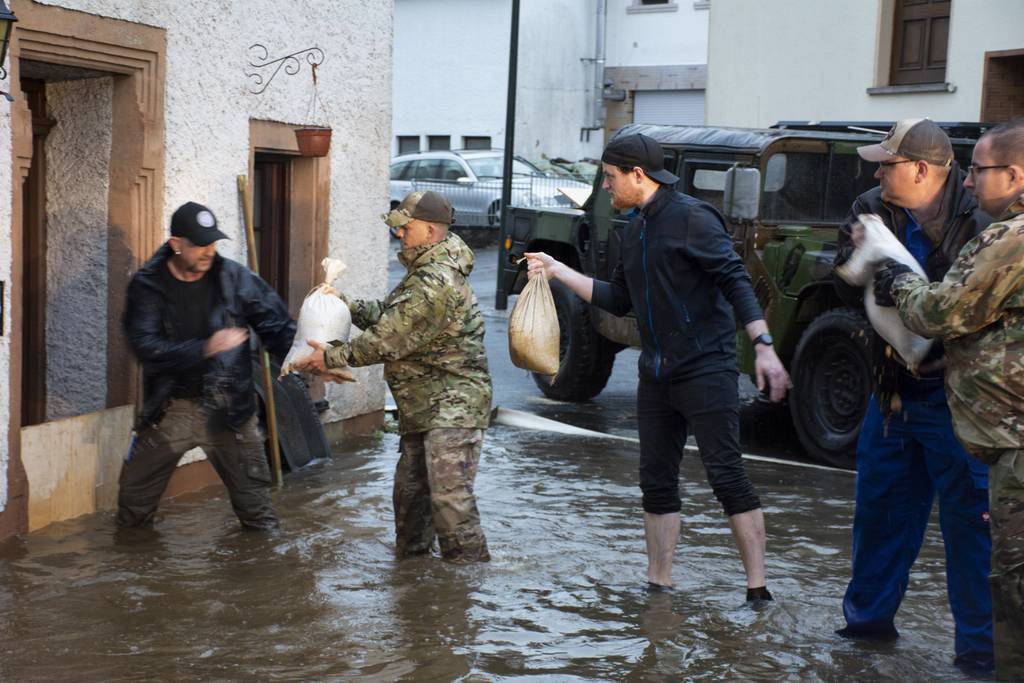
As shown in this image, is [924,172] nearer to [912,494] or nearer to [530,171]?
[912,494]

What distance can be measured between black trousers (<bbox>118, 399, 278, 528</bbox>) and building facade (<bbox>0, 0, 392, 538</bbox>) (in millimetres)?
418

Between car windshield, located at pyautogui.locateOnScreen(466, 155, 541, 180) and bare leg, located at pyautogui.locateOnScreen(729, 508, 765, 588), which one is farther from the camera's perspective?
car windshield, located at pyautogui.locateOnScreen(466, 155, 541, 180)

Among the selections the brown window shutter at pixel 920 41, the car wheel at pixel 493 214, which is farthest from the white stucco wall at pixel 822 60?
the car wheel at pixel 493 214

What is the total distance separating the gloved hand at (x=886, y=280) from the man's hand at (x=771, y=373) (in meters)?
0.56

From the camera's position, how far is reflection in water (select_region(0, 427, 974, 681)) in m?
4.59

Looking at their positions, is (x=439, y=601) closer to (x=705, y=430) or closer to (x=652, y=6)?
(x=705, y=430)

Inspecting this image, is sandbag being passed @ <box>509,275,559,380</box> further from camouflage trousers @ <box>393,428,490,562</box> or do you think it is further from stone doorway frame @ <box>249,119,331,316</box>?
stone doorway frame @ <box>249,119,331,316</box>

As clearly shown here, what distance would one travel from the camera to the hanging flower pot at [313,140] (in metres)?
7.84

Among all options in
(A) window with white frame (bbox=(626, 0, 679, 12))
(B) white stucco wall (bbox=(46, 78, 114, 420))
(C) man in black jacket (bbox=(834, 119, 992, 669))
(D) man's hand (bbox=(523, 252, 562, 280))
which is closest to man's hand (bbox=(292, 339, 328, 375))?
(D) man's hand (bbox=(523, 252, 562, 280))

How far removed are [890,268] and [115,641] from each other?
2.83 metres

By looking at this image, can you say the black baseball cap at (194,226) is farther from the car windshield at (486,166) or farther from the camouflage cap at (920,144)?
the car windshield at (486,166)

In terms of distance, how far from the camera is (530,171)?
22.6 metres

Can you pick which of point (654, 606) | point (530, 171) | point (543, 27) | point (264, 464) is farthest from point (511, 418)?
point (543, 27)

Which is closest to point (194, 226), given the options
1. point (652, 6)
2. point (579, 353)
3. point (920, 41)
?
point (579, 353)
